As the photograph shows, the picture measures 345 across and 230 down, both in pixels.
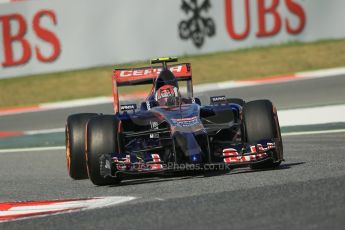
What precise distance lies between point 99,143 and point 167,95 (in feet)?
4.44

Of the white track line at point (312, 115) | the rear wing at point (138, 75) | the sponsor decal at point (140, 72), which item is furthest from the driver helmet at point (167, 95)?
the white track line at point (312, 115)

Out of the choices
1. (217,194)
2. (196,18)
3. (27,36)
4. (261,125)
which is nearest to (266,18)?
(196,18)

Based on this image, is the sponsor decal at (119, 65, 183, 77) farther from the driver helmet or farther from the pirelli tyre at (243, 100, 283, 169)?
the pirelli tyre at (243, 100, 283, 169)

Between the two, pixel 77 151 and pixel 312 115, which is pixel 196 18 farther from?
pixel 77 151

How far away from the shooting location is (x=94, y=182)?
8.81 m

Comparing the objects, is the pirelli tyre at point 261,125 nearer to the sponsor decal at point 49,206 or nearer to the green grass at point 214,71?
the sponsor decal at point 49,206

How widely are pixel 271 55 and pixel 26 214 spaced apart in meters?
13.0

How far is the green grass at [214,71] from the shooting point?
62.1ft

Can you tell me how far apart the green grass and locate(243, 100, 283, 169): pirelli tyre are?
9729 millimetres

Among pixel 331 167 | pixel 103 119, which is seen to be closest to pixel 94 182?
pixel 103 119

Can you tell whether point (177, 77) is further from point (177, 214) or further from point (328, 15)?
point (328, 15)

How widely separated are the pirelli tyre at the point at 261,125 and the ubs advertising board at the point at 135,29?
10714 mm

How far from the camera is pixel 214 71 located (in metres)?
19.5

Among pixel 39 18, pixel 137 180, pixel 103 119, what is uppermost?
pixel 39 18
